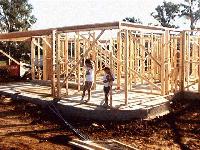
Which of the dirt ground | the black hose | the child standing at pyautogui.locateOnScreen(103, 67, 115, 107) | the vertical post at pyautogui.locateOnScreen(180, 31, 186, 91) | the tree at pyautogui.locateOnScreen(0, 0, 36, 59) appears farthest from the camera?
the tree at pyautogui.locateOnScreen(0, 0, 36, 59)

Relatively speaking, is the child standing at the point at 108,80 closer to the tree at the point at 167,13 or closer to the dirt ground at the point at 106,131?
the dirt ground at the point at 106,131

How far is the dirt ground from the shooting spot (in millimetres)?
8680

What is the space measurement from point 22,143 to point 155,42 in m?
12.1

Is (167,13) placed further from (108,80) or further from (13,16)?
(108,80)

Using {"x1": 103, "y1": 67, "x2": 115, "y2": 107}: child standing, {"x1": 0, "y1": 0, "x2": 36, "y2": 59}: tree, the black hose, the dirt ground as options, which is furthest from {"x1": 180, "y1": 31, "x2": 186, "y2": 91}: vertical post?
{"x1": 0, "y1": 0, "x2": 36, "y2": 59}: tree

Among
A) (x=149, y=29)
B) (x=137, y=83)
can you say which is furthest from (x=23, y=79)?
(x=149, y=29)

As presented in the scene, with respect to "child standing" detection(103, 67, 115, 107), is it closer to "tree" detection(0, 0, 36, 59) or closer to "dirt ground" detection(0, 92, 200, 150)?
"dirt ground" detection(0, 92, 200, 150)

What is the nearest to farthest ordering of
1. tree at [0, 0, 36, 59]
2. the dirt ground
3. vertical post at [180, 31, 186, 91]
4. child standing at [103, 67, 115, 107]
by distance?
1. the dirt ground
2. child standing at [103, 67, 115, 107]
3. vertical post at [180, 31, 186, 91]
4. tree at [0, 0, 36, 59]

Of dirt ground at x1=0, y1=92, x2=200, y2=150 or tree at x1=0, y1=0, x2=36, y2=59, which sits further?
tree at x1=0, y1=0, x2=36, y2=59

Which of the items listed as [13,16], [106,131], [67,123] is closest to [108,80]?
[67,123]

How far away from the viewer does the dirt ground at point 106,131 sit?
342 inches

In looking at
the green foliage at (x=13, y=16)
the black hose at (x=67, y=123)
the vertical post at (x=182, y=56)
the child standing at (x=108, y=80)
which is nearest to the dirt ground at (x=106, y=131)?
the black hose at (x=67, y=123)

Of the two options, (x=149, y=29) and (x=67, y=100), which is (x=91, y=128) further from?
(x=149, y=29)

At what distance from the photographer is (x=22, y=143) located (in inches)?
344
